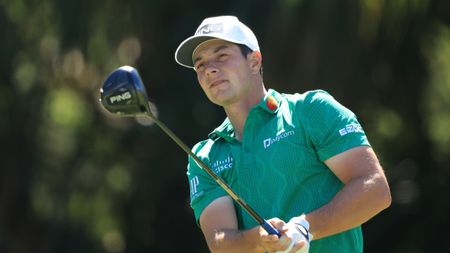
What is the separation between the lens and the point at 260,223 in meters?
4.18

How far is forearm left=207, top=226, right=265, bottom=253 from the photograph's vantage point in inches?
169

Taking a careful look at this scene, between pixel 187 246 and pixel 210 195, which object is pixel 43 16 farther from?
pixel 210 195

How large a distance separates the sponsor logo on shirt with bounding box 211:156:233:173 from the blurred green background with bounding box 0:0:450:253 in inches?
276

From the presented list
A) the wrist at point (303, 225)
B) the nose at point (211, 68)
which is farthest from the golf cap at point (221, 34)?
the wrist at point (303, 225)

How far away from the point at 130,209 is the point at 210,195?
1015 centimetres

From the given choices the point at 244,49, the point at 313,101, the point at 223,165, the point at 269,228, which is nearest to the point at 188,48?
the point at 244,49

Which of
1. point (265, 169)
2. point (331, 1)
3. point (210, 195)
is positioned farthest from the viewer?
point (331, 1)

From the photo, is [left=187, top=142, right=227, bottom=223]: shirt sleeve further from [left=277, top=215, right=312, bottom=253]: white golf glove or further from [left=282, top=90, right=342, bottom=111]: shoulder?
[left=277, top=215, right=312, bottom=253]: white golf glove

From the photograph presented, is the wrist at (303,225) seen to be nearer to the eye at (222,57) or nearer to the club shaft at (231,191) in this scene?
the club shaft at (231,191)

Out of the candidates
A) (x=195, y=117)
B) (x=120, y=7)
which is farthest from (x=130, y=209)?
(x=120, y=7)

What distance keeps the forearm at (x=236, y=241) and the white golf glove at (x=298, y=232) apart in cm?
17

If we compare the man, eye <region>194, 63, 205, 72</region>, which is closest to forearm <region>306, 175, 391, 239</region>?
the man

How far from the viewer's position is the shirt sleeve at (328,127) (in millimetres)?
4391

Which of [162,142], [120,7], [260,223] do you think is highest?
[120,7]
